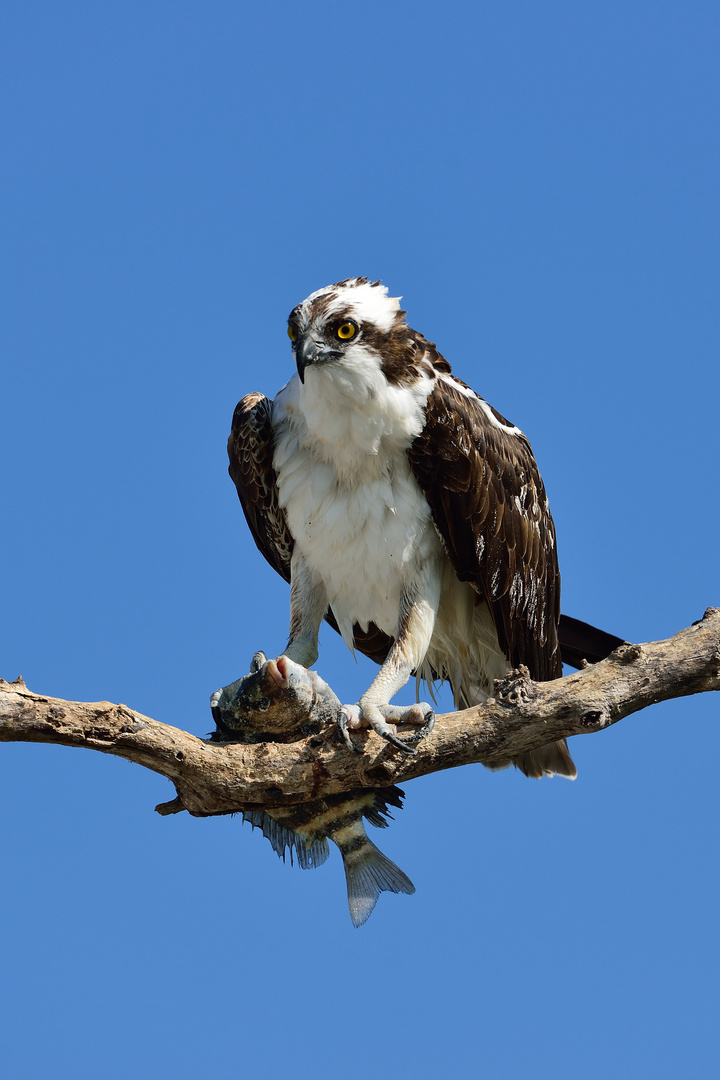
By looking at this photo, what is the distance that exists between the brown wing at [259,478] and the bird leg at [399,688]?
938 millimetres

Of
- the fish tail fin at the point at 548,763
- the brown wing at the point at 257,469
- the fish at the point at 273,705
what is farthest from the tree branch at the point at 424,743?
the brown wing at the point at 257,469

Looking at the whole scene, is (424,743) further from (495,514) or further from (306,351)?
(306,351)

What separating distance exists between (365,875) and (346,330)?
3.57 meters

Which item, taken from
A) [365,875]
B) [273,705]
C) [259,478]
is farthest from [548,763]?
[259,478]

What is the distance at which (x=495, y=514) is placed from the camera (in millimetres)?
7008

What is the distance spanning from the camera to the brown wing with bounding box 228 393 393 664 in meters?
7.42

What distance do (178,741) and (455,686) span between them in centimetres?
296

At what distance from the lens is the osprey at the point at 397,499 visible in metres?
6.70

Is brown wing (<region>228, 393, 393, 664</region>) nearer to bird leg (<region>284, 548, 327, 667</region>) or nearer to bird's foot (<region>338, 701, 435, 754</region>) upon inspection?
bird leg (<region>284, 548, 327, 667</region>)

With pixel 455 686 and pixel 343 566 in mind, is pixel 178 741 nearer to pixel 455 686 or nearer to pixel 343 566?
pixel 343 566

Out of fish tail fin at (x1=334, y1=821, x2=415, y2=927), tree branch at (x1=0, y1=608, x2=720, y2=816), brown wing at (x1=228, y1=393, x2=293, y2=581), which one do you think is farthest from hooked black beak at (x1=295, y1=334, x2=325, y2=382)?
fish tail fin at (x1=334, y1=821, x2=415, y2=927)

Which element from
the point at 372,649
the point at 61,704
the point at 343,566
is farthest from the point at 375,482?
the point at 61,704

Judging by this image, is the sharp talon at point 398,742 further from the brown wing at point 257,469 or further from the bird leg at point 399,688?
the brown wing at point 257,469

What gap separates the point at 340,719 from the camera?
5734 mm
